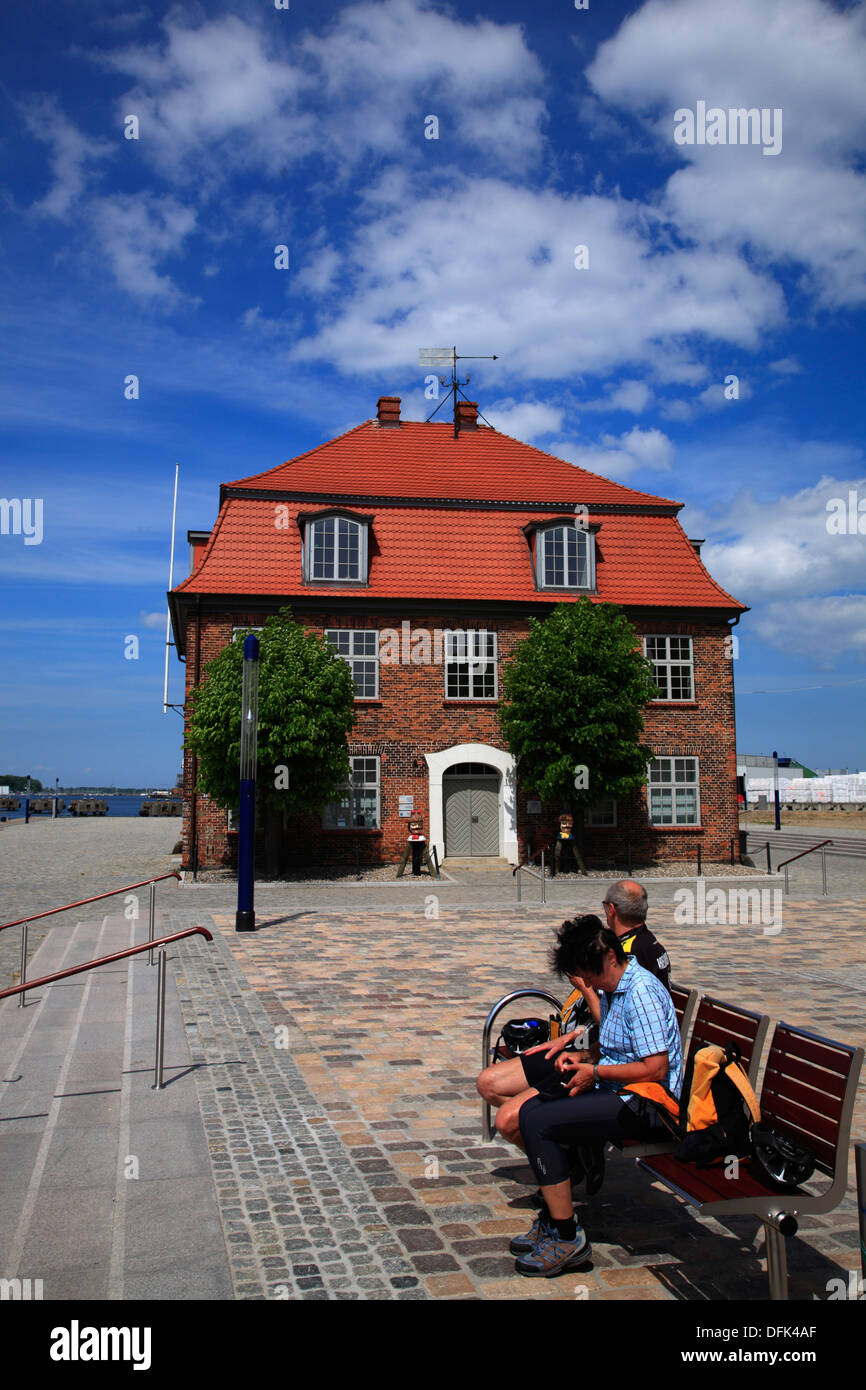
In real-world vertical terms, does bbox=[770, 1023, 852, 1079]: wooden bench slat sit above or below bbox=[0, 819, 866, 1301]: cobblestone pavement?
above

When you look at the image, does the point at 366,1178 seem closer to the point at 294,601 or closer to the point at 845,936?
the point at 845,936

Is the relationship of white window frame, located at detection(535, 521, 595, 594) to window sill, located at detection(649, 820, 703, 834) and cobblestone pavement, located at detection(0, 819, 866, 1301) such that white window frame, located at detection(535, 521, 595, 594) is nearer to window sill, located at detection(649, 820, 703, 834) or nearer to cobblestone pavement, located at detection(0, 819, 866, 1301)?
window sill, located at detection(649, 820, 703, 834)

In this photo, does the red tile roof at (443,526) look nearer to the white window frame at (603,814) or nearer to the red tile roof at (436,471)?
the red tile roof at (436,471)

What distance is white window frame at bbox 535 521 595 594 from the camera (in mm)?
27031

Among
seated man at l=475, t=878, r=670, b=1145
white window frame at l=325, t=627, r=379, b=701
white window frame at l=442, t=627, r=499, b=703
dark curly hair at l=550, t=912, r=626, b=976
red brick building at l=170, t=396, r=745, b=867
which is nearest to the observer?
dark curly hair at l=550, t=912, r=626, b=976

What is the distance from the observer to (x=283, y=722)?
2155 cm

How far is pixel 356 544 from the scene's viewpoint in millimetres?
26203

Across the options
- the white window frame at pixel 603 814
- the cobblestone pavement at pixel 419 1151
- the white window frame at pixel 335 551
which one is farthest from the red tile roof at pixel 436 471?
the cobblestone pavement at pixel 419 1151

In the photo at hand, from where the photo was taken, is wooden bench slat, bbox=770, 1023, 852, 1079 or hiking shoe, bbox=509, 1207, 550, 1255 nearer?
wooden bench slat, bbox=770, 1023, 852, 1079

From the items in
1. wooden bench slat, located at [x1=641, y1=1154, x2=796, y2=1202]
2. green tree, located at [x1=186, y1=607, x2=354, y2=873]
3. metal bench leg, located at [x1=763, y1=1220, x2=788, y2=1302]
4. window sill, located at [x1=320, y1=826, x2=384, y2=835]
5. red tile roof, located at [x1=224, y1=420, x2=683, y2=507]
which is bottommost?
metal bench leg, located at [x1=763, y1=1220, x2=788, y2=1302]

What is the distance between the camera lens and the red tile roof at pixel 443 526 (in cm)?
2592

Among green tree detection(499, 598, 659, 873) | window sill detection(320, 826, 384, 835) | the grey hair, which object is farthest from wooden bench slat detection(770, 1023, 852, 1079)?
window sill detection(320, 826, 384, 835)

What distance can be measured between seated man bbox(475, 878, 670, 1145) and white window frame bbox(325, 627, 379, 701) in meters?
20.6

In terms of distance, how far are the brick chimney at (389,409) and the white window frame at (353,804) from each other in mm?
11708
